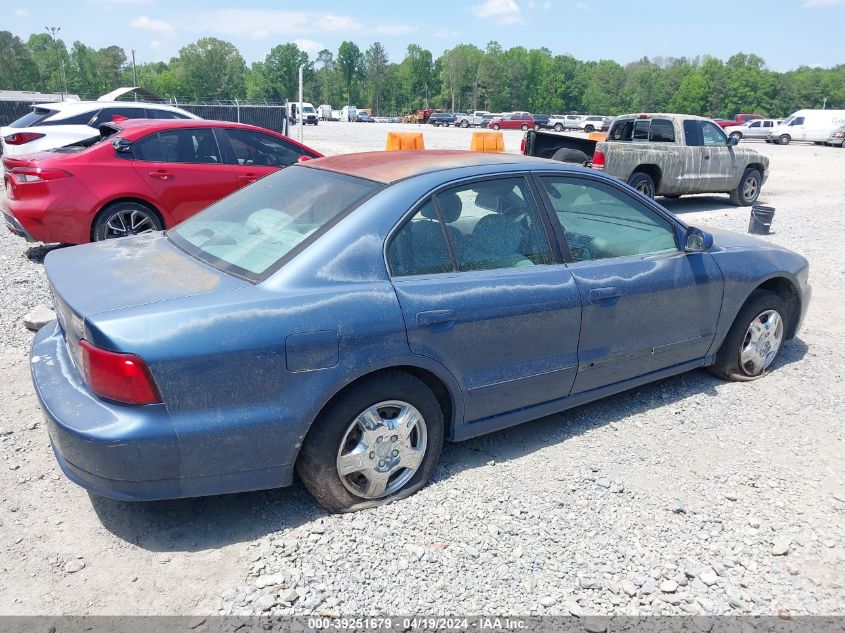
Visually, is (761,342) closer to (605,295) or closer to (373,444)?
(605,295)

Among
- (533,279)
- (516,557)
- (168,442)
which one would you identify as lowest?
(516,557)

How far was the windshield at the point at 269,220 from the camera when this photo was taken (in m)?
3.19

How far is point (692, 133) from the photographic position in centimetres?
1293

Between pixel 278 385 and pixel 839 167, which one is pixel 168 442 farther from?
pixel 839 167

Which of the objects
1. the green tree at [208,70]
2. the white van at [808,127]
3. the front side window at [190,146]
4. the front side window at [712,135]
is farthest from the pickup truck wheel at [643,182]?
the green tree at [208,70]

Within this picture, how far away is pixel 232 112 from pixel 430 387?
2173cm

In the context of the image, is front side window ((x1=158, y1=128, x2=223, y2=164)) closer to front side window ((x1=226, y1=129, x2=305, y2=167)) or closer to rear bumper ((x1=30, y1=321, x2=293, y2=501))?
front side window ((x1=226, y1=129, x2=305, y2=167))

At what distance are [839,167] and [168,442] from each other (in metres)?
28.4

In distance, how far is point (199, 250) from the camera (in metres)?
3.49

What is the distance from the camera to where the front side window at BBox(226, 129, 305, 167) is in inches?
324

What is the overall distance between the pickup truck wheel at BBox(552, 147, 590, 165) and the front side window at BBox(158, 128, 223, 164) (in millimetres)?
6554

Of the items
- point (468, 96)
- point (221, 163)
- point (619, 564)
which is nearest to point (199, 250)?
point (619, 564)

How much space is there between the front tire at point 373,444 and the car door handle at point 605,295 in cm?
112

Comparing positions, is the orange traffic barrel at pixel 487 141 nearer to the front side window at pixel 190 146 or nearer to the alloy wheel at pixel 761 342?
the front side window at pixel 190 146
